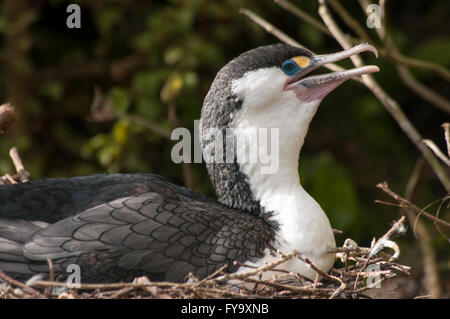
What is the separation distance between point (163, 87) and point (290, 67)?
10.1 ft

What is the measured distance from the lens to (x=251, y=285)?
3100 mm

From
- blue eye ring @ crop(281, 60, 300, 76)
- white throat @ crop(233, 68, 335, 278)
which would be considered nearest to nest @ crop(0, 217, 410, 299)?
white throat @ crop(233, 68, 335, 278)

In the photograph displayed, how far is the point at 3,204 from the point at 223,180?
1.01 meters

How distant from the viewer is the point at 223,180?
11.8 feet

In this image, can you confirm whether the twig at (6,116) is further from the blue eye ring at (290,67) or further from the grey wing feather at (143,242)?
the blue eye ring at (290,67)

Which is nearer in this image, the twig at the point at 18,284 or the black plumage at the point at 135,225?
the twig at the point at 18,284

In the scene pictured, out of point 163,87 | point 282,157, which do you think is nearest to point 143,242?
point 282,157

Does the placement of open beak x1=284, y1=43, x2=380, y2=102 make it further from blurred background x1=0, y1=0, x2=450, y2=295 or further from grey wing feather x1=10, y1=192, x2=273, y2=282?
blurred background x1=0, y1=0, x2=450, y2=295

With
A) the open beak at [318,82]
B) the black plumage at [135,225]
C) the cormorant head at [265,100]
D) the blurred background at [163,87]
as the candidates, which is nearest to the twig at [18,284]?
the black plumage at [135,225]

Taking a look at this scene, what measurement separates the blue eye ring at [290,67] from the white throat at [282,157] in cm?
3

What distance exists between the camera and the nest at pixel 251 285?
9.39 feet
